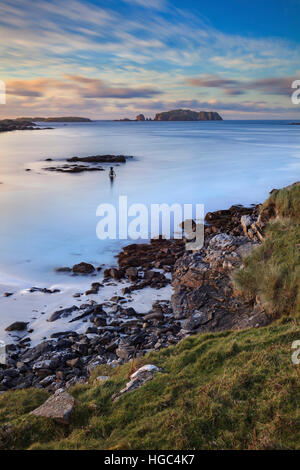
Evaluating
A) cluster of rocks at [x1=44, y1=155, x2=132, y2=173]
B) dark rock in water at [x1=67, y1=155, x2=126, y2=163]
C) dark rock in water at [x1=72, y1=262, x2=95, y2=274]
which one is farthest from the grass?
dark rock in water at [x1=67, y1=155, x2=126, y2=163]

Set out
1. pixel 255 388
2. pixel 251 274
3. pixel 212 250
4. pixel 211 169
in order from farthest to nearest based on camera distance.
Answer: pixel 211 169 < pixel 212 250 < pixel 251 274 < pixel 255 388

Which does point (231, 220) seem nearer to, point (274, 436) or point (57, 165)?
point (274, 436)

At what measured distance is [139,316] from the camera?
1134 centimetres

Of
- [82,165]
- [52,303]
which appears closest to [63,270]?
[52,303]

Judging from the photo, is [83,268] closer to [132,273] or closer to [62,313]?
[132,273]

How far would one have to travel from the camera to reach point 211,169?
45.5 metres

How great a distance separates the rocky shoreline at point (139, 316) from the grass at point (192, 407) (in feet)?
5.13

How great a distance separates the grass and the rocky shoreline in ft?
5.13

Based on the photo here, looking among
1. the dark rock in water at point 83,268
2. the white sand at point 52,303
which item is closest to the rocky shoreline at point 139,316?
the dark rock in water at point 83,268

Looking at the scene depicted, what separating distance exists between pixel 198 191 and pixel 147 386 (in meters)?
27.7

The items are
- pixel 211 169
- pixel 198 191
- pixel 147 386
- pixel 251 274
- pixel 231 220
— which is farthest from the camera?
pixel 211 169

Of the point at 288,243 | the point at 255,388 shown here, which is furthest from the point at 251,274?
the point at 255,388

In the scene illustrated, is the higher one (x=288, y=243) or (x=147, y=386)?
(x=288, y=243)

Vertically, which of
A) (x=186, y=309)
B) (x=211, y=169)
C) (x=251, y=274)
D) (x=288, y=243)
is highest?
(x=211, y=169)
